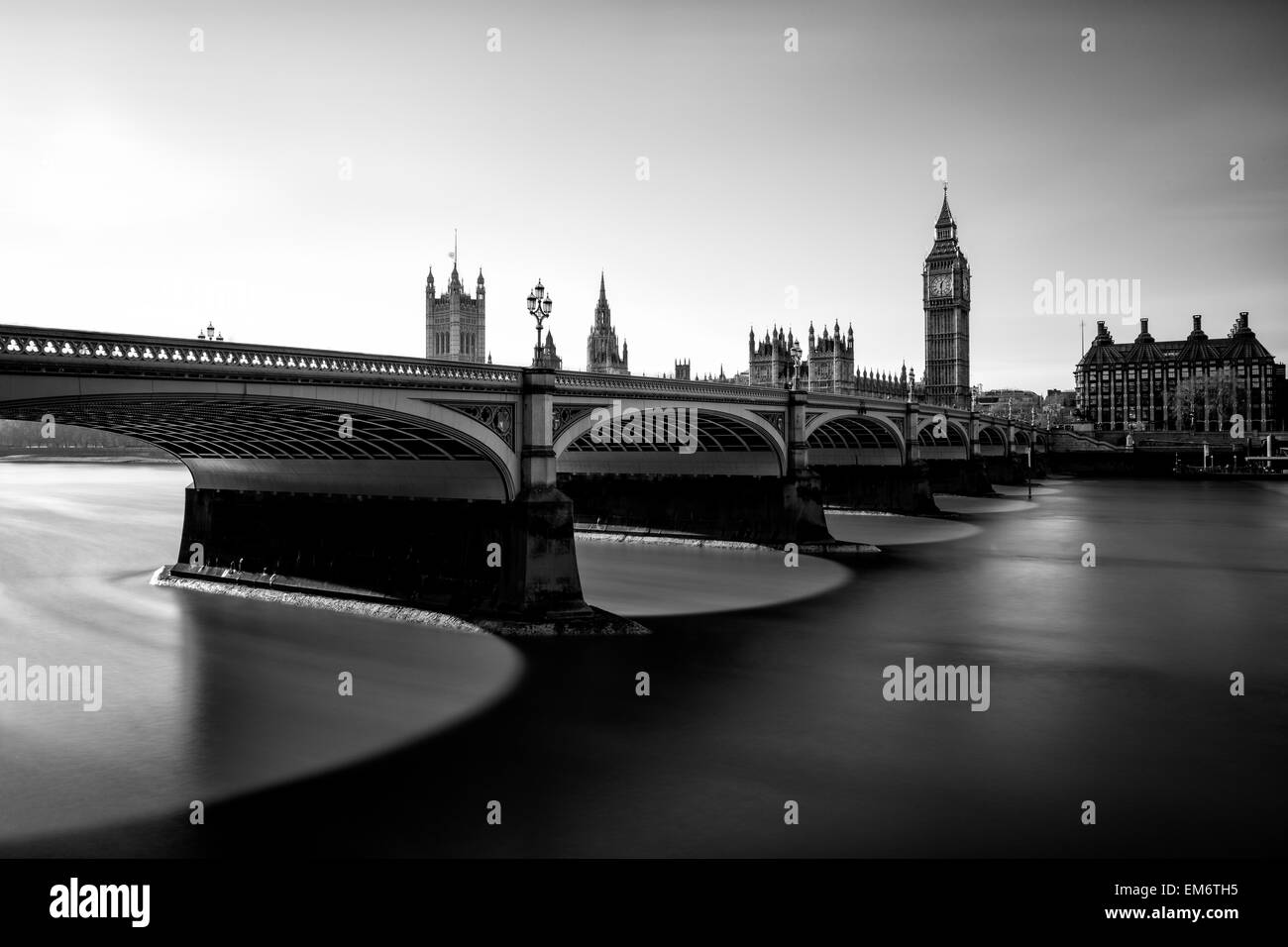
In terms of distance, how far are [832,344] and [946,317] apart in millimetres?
33678

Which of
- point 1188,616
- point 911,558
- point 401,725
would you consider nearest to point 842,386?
point 911,558

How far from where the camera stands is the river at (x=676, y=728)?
10.9m

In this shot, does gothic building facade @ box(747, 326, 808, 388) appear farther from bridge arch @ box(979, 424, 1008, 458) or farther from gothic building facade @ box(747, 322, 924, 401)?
bridge arch @ box(979, 424, 1008, 458)

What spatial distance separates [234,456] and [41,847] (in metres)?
19.5

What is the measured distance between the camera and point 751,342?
126688 mm

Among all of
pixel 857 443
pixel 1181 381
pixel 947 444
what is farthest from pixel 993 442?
pixel 1181 381

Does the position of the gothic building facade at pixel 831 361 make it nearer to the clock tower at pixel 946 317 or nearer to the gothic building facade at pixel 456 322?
the clock tower at pixel 946 317

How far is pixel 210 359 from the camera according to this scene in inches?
663

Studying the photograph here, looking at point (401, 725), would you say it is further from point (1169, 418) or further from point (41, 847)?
point (1169, 418)

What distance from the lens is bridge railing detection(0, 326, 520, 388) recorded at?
14422 mm

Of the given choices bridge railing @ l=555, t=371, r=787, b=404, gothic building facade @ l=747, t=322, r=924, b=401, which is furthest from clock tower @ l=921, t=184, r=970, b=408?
bridge railing @ l=555, t=371, r=787, b=404

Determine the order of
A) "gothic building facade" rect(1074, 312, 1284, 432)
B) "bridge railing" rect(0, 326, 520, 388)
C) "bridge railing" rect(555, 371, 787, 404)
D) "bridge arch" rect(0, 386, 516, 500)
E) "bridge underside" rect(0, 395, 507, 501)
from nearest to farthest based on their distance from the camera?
"bridge railing" rect(0, 326, 520, 388), "bridge arch" rect(0, 386, 516, 500), "bridge underside" rect(0, 395, 507, 501), "bridge railing" rect(555, 371, 787, 404), "gothic building facade" rect(1074, 312, 1284, 432)

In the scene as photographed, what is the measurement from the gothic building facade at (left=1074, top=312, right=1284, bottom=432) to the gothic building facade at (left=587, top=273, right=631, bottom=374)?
81.2m
